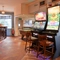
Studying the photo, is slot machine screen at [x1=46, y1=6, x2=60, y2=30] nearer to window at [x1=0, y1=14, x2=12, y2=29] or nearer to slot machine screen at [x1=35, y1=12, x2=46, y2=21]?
slot machine screen at [x1=35, y1=12, x2=46, y2=21]

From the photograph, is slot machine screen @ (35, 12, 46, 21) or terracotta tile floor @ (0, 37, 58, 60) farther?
slot machine screen @ (35, 12, 46, 21)

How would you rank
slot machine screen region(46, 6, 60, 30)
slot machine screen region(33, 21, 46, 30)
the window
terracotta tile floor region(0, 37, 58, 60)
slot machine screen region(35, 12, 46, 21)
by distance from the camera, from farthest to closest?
the window → slot machine screen region(35, 12, 46, 21) → slot machine screen region(33, 21, 46, 30) → slot machine screen region(46, 6, 60, 30) → terracotta tile floor region(0, 37, 58, 60)

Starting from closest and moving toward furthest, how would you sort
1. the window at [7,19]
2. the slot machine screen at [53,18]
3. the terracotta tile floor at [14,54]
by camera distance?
1. the terracotta tile floor at [14,54]
2. the slot machine screen at [53,18]
3. the window at [7,19]

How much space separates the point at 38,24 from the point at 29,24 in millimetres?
5407

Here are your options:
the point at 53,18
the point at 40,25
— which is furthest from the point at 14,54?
the point at 53,18

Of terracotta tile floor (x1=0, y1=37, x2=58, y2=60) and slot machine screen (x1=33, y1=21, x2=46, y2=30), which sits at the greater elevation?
slot machine screen (x1=33, y1=21, x2=46, y2=30)

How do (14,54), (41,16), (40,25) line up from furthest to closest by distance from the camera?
(41,16), (40,25), (14,54)

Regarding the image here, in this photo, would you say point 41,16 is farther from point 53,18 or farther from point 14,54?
point 14,54

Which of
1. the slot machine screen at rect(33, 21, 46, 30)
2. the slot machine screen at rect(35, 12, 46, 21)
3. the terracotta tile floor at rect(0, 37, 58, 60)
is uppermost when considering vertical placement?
the slot machine screen at rect(35, 12, 46, 21)

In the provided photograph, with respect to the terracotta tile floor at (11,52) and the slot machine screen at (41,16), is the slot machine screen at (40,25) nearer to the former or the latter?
the slot machine screen at (41,16)

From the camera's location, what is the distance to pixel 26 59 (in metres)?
4.28

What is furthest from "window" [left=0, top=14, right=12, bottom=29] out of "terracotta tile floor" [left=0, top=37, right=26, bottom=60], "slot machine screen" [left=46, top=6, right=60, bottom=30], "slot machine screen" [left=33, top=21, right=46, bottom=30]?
"slot machine screen" [left=46, top=6, right=60, bottom=30]

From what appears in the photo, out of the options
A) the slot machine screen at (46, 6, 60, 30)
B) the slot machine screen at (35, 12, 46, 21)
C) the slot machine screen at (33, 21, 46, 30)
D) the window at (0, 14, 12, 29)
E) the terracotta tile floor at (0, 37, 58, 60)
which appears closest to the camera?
the terracotta tile floor at (0, 37, 58, 60)

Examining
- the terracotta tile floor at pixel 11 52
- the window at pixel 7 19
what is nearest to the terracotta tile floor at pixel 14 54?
the terracotta tile floor at pixel 11 52
